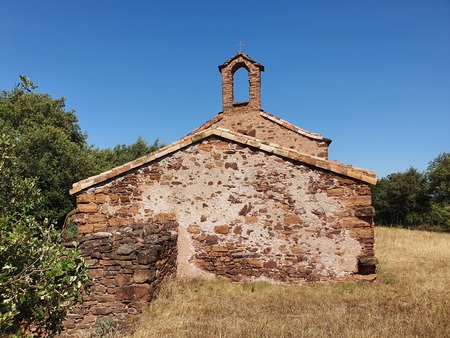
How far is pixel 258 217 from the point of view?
8.52m

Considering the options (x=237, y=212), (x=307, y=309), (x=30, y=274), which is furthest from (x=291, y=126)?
(x=30, y=274)

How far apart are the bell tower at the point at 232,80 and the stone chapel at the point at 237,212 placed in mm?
5246

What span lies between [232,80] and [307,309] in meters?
10.2

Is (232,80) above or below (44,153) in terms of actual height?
above

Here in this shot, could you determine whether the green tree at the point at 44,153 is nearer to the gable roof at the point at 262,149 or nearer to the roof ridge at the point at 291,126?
the gable roof at the point at 262,149

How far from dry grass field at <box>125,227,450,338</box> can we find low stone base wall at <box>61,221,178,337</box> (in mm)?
418

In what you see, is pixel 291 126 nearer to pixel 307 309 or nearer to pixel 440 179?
pixel 307 309

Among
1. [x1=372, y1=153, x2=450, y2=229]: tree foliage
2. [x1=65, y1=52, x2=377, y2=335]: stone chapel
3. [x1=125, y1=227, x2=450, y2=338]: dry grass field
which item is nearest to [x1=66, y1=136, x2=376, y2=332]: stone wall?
[x1=65, y1=52, x2=377, y2=335]: stone chapel

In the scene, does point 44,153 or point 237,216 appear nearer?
point 237,216

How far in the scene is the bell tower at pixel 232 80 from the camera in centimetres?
1319

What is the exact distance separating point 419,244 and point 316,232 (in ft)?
29.0

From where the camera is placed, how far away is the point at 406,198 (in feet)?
108

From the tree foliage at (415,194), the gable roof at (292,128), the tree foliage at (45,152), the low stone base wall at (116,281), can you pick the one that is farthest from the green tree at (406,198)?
the low stone base wall at (116,281)

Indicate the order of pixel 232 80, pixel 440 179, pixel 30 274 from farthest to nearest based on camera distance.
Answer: pixel 440 179
pixel 232 80
pixel 30 274
